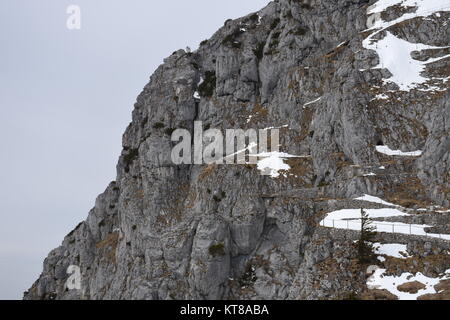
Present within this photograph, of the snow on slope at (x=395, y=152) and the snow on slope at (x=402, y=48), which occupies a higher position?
the snow on slope at (x=402, y=48)

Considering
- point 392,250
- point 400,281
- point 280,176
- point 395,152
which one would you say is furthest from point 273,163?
point 400,281

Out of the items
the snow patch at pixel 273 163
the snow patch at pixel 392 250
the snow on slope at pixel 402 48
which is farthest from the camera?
the snow patch at pixel 273 163

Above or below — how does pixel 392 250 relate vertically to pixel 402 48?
below

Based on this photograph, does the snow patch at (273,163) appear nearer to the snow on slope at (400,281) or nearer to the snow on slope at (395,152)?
the snow on slope at (395,152)

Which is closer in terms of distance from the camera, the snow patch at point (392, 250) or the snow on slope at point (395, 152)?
the snow patch at point (392, 250)

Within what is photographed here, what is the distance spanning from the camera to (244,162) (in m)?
63.8

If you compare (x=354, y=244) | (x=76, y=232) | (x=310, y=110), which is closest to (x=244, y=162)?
(x=310, y=110)

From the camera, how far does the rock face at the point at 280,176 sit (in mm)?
46219

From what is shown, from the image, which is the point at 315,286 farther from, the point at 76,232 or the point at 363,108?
the point at 76,232

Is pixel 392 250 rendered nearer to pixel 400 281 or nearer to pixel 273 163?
pixel 400 281

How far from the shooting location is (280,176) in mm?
59500

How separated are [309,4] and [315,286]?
6247 centimetres

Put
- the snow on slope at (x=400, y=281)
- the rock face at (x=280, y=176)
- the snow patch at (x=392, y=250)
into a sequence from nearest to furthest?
the snow on slope at (x=400, y=281) → the snow patch at (x=392, y=250) → the rock face at (x=280, y=176)

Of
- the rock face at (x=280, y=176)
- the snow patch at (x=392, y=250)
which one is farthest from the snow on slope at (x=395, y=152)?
the snow patch at (x=392, y=250)
